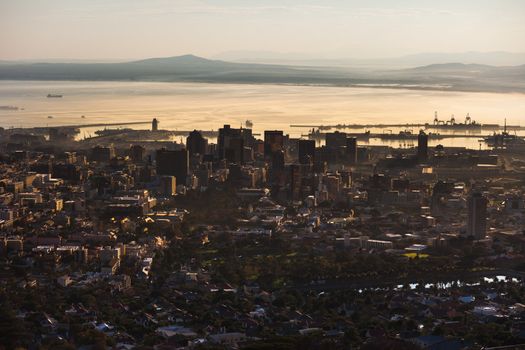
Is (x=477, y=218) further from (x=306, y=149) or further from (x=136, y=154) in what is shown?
Answer: (x=136, y=154)

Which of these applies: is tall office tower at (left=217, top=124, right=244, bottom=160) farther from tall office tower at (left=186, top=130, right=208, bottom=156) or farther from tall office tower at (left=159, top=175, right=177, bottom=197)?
tall office tower at (left=159, top=175, right=177, bottom=197)

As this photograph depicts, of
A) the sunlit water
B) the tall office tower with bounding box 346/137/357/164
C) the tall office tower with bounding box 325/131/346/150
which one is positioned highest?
the tall office tower with bounding box 325/131/346/150

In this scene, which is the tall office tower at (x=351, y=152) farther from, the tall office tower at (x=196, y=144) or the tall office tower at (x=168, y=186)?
the tall office tower at (x=168, y=186)

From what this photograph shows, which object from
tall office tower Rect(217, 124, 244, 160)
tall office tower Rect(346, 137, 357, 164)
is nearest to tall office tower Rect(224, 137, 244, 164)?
tall office tower Rect(217, 124, 244, 160)

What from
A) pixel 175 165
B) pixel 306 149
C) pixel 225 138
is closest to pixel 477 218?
pixel 175 165

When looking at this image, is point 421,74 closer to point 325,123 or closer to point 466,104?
point 466,104

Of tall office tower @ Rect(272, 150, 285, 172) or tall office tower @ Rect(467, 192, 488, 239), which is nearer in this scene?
tall office tower @ Rect(467, 192, 488, 239)
